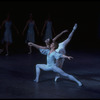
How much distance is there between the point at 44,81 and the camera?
7.69 meters

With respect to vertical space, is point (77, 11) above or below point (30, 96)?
above

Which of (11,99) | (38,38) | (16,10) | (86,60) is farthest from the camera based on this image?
(38,38)

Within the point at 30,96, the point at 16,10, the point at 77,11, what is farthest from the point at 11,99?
the point at 77,11

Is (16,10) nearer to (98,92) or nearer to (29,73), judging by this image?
(29,73)

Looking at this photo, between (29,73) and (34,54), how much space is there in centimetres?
383

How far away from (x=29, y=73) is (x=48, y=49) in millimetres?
1694

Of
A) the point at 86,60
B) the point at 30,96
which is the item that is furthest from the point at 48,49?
the point at 86,60

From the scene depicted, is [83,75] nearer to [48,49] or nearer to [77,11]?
[48,49]

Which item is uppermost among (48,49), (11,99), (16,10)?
(16,10)

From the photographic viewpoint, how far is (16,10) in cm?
1684

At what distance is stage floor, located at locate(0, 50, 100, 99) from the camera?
253 inches

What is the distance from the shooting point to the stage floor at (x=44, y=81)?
21.1 ft

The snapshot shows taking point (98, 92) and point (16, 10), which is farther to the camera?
point (16, 10)

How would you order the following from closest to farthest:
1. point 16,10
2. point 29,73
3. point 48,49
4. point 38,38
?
point 48,49 → point 29,73 → point 16,10 → point 38,38
